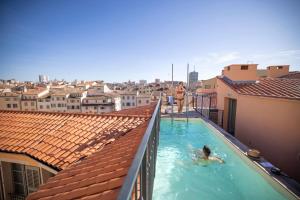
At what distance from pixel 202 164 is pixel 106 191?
5.77m

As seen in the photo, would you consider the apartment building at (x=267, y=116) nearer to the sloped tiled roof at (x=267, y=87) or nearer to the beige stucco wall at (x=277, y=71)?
the sloped tiled roof at (x=267, y=87)

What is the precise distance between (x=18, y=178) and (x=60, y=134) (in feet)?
5.90

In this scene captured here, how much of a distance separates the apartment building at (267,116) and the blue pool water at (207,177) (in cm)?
174

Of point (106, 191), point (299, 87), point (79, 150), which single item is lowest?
point (79, 150)

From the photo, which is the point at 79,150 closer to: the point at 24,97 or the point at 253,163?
the point at 253,163

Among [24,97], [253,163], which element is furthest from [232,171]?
[24,97]

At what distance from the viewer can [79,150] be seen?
400cm

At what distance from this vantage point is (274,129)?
7168mm

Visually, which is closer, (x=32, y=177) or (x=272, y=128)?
(x=32, y=177)

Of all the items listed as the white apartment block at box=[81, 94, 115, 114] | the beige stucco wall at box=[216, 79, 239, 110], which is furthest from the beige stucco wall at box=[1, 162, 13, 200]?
the white apartment block at box=[81, 94, 115, 114]

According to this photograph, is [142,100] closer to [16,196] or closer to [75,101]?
[75,101]

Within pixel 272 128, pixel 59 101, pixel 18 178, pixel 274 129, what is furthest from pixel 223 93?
pixel 59 101

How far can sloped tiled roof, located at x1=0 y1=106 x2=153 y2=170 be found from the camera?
3960mm

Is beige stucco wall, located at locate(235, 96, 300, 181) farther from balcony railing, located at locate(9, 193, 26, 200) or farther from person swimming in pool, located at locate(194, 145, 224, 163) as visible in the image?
balcony railing, located at locate(9, 193, 26, 200)
